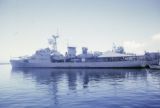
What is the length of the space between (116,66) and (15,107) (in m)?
56.4

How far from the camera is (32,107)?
45.5 feet

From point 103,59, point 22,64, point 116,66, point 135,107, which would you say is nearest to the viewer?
point 135,107

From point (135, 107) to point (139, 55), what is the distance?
60.5 meters

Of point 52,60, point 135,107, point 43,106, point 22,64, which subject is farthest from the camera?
point 22,64

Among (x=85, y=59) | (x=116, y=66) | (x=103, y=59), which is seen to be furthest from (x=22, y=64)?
(x=116, y=66)

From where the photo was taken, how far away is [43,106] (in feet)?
46.4

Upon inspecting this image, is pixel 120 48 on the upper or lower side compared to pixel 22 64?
upper

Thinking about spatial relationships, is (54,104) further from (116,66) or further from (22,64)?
(22,64)

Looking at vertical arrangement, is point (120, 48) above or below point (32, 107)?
above

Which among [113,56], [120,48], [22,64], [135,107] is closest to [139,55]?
[113,56]

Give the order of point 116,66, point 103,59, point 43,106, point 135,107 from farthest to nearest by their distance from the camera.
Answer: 1. point 103,59
2. point 116,66
3. point 43,106
4. point 135,107

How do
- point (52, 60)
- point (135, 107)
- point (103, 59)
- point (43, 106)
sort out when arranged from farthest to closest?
point (52, 60) < point (103, 59) < point (43, 106) < point (135, 107)

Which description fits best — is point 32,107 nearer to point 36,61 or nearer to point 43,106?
point 43,106

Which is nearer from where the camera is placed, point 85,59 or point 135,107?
point 135,107
